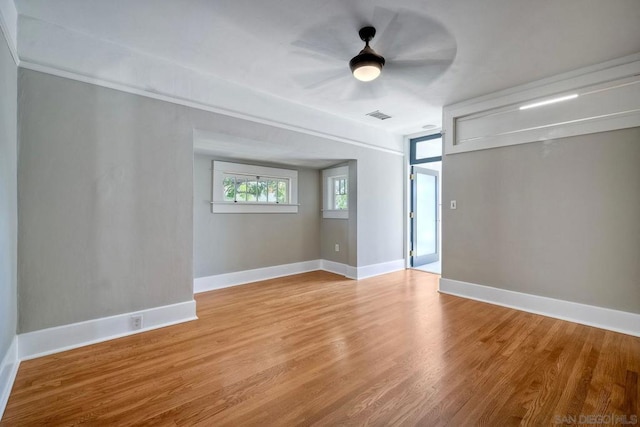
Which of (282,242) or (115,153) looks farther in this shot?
(282,242)

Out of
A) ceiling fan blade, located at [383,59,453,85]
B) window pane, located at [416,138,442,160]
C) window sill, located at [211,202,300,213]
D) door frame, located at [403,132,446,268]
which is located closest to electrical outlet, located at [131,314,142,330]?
window sill, located at [211,202,300,213]

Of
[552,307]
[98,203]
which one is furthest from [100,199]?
[552,307]

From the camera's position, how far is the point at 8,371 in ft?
6.08

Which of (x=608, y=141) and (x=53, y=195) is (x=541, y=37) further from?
(x=53, y=195)

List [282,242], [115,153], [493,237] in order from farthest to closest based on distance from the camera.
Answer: [282,242] → [493,237] → [115,153]

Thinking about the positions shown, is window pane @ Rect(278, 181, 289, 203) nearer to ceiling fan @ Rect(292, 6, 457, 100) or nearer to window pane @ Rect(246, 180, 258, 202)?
window pane @ Rect(246, 180, 258, 202)

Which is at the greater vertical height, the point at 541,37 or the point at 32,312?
the point at 541,37

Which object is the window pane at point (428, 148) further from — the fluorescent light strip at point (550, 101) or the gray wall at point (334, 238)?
the gray wall at point (334, 238)

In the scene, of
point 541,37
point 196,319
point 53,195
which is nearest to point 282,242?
point 196,319

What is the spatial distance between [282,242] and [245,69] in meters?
2.98

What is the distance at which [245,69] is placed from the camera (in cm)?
297

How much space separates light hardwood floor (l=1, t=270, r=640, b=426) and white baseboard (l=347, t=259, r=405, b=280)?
157 centimetres

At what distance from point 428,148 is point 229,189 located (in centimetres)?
377

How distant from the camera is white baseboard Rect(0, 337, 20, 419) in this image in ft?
5.51
